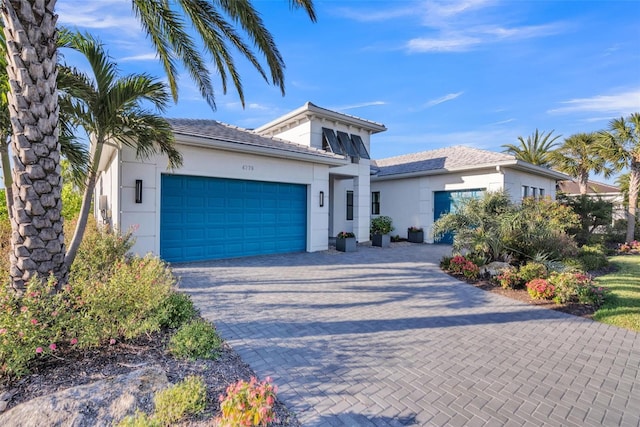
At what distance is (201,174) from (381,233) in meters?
8.86

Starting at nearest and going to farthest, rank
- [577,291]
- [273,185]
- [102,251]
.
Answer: [577,291]
[102,251]
[273,185]

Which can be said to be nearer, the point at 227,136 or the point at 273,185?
the point at 227,136

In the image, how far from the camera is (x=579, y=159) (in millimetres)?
21469

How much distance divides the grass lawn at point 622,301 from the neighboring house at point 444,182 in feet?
18.4

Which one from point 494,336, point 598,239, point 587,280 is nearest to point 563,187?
point 598,239

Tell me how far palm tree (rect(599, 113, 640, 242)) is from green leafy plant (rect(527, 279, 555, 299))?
15.0m

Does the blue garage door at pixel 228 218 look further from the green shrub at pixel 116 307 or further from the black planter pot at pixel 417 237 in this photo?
the black planter pot at pixel 417 237

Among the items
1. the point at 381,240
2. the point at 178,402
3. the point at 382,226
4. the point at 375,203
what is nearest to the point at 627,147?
the point at 375,203

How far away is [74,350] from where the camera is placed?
3.60 metres

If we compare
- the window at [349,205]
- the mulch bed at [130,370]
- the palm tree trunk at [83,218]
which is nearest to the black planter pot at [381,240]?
the window at [349,205]

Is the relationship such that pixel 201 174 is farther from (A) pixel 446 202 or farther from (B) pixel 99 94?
A: (A) pixel 446 202

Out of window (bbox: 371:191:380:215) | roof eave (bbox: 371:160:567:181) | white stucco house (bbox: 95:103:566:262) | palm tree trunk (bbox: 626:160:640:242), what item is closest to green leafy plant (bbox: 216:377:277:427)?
white stucco house (bbox: 95:103:566:262)

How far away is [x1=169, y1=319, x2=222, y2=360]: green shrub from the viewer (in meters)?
3.70

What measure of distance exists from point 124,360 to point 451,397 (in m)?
3.74
